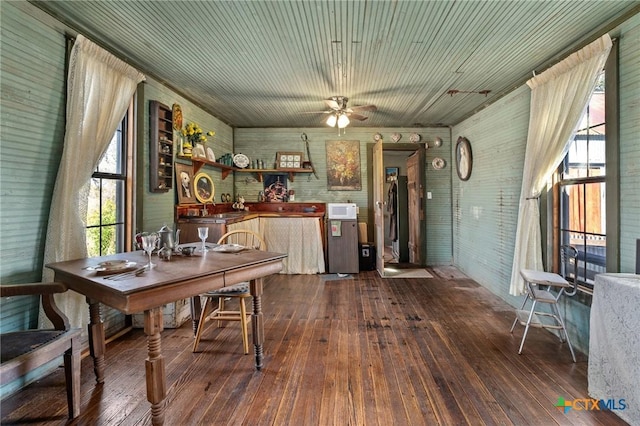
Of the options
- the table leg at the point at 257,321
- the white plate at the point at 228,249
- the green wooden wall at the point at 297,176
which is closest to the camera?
the green wooden wall at the point at 297,176

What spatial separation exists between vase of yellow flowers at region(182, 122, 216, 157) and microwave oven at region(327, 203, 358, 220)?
87.7 inches

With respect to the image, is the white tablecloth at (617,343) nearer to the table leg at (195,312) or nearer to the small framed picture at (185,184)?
the table leg at (195,312)

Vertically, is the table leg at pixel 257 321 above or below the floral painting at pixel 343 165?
below

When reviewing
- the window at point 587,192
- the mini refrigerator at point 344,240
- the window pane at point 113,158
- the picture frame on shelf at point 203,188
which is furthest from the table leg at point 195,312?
the window at point 587,192

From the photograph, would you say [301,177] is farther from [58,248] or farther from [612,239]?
[612,239]

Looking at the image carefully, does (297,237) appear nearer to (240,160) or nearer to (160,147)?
(240,160)

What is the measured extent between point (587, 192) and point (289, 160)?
424 cm

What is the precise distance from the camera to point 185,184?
3.86 metres

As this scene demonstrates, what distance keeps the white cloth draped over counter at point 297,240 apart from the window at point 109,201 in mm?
2344

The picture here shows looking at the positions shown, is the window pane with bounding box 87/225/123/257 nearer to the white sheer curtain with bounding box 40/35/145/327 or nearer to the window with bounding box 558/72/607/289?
the white sheer curtain with bounding box 40/35/145/327

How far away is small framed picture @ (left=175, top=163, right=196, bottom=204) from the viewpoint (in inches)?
146

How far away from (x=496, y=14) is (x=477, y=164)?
261 centimetres

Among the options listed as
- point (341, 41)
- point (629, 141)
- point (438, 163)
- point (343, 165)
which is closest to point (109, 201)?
point (341, 41)

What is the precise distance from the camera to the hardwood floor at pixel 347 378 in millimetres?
1723
